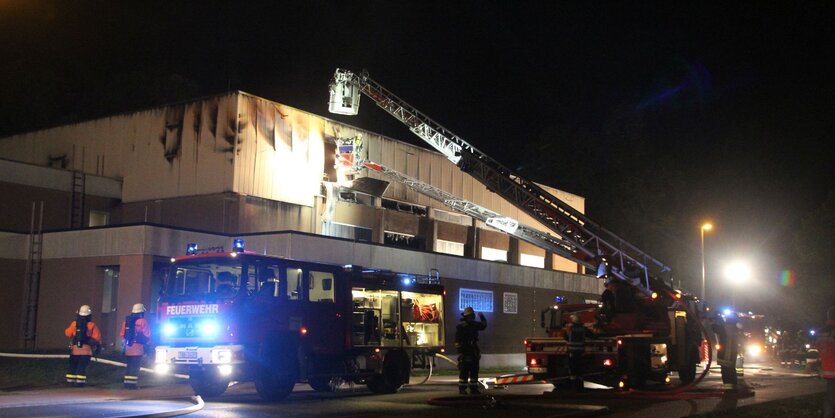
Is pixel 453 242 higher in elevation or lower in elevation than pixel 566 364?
higher

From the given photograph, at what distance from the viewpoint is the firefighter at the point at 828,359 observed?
1198 centimetres

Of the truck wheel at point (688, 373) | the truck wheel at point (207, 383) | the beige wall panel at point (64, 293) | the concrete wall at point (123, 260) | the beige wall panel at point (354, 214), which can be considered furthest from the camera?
the beige wall panel at point (354, 214)

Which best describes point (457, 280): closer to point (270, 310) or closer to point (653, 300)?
point (653, 300)

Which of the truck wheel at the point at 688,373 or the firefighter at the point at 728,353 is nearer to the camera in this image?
the firefighter at the point at 728,353

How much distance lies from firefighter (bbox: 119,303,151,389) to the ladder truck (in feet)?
28.4

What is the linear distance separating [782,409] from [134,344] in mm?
12999

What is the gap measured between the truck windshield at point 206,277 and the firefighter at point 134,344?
102 inches

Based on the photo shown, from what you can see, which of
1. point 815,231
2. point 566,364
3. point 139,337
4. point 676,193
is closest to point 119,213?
point 139,337

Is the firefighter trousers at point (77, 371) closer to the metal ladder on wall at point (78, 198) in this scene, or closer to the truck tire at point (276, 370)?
the truck tire at point (276, 370)

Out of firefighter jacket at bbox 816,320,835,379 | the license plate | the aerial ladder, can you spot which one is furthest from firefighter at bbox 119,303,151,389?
firefighter jacket at bbox 816,320,835,379

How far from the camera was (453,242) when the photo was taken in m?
40.5

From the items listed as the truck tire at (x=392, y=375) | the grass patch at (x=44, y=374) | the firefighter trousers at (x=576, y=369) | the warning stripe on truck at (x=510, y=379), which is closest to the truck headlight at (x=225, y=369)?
the truck tire at (x=392, y=375)

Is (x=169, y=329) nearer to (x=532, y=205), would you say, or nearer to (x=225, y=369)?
(x=225, y=369)

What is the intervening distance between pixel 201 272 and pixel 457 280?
1801 centimetres
